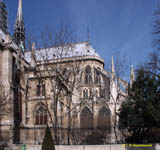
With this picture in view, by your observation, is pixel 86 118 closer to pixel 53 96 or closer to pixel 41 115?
pixel 41 115

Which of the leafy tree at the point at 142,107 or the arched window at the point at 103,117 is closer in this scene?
the leafy tree at the point at 142,107

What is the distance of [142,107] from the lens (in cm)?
1576

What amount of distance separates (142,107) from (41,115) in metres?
14.5

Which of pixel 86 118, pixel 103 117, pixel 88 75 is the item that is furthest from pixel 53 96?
pixel 88 75

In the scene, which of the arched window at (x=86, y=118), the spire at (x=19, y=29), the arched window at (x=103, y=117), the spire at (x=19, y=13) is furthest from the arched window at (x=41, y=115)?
the spire at (x=19, y=13)

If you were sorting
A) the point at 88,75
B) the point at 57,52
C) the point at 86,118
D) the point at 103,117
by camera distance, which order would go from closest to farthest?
the point at 57,52, the point at 103,117, the point at 86,118, the point at 88,75

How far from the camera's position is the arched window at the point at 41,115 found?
2644cm

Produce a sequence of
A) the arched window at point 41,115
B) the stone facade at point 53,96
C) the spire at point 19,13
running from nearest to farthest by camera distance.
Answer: the stone facade at point 53,96 < the arched window at point 41,115 < the spire at point 19,13

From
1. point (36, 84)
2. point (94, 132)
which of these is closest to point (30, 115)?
point (36, 84)

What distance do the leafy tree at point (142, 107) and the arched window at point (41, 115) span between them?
12.1 metres

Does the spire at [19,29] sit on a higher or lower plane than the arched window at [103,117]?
higher

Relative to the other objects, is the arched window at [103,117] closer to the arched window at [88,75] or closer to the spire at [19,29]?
the arched window at [88,75]

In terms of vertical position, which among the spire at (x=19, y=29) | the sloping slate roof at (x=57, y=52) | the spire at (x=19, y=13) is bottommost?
the sloping slate roof at (x=57, y=52)

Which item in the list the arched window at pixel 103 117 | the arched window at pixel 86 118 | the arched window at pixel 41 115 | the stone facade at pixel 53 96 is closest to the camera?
the stone facade at pixel 53 96
